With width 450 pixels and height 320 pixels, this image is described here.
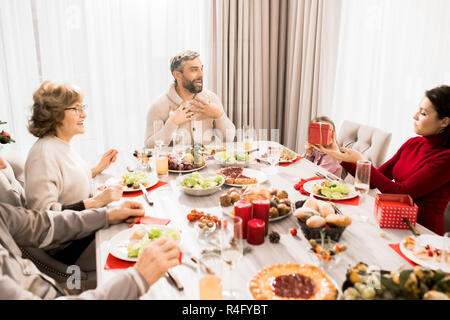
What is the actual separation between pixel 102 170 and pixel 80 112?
1.37 ft

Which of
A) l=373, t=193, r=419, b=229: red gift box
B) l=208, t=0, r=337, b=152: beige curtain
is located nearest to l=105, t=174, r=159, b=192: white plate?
l=373, t=193, r=419, b=229: red gift box

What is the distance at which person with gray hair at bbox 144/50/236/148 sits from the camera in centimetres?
281

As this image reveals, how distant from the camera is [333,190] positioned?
1.67 metres

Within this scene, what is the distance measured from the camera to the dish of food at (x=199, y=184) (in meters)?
1.68

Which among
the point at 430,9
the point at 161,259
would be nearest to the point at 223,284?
the point at 161,259

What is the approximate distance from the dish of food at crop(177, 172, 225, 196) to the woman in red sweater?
0.58m

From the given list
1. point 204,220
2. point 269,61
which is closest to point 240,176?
point 204,220

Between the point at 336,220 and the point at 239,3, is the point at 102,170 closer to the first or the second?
the point at 336,220

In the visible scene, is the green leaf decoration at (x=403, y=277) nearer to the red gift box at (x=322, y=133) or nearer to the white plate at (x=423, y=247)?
the white plate at (x=423, y=247)

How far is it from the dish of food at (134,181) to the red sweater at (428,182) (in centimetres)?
102

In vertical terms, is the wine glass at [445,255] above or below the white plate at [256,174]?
above

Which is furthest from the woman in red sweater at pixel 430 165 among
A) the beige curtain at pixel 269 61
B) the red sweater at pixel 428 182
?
the beige curtain at pixel 269 61

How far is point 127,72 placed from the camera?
349cm

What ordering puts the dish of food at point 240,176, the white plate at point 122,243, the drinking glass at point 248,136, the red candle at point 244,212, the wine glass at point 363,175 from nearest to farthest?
the white plate at point 122,243 < the red candle at point 244,212 < the wine glass at point 363,175 < the dish of food at point 240,176 < the drinking glass at point 248,136
